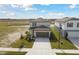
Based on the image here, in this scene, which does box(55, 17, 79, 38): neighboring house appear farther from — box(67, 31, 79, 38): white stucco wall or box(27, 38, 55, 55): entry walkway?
box(27, 38, 55, 55): entry walkway

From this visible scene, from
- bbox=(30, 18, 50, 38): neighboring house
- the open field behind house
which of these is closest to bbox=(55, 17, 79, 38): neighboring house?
bbox=(30, 18, 50, 38): neighboring house

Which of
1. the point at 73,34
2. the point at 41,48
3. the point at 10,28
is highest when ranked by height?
the point at 10,28

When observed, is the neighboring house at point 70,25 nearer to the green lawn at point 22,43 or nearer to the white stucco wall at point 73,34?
the white stucco wall at point 73,34

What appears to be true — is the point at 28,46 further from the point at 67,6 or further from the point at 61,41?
the point at 67,6

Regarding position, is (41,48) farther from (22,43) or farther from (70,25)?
(70,25)

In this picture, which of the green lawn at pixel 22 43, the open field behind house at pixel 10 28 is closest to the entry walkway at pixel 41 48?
the green lawn at pixel 22 43

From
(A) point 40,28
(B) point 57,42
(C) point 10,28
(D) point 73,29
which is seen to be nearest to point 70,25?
(D) point 73,29
